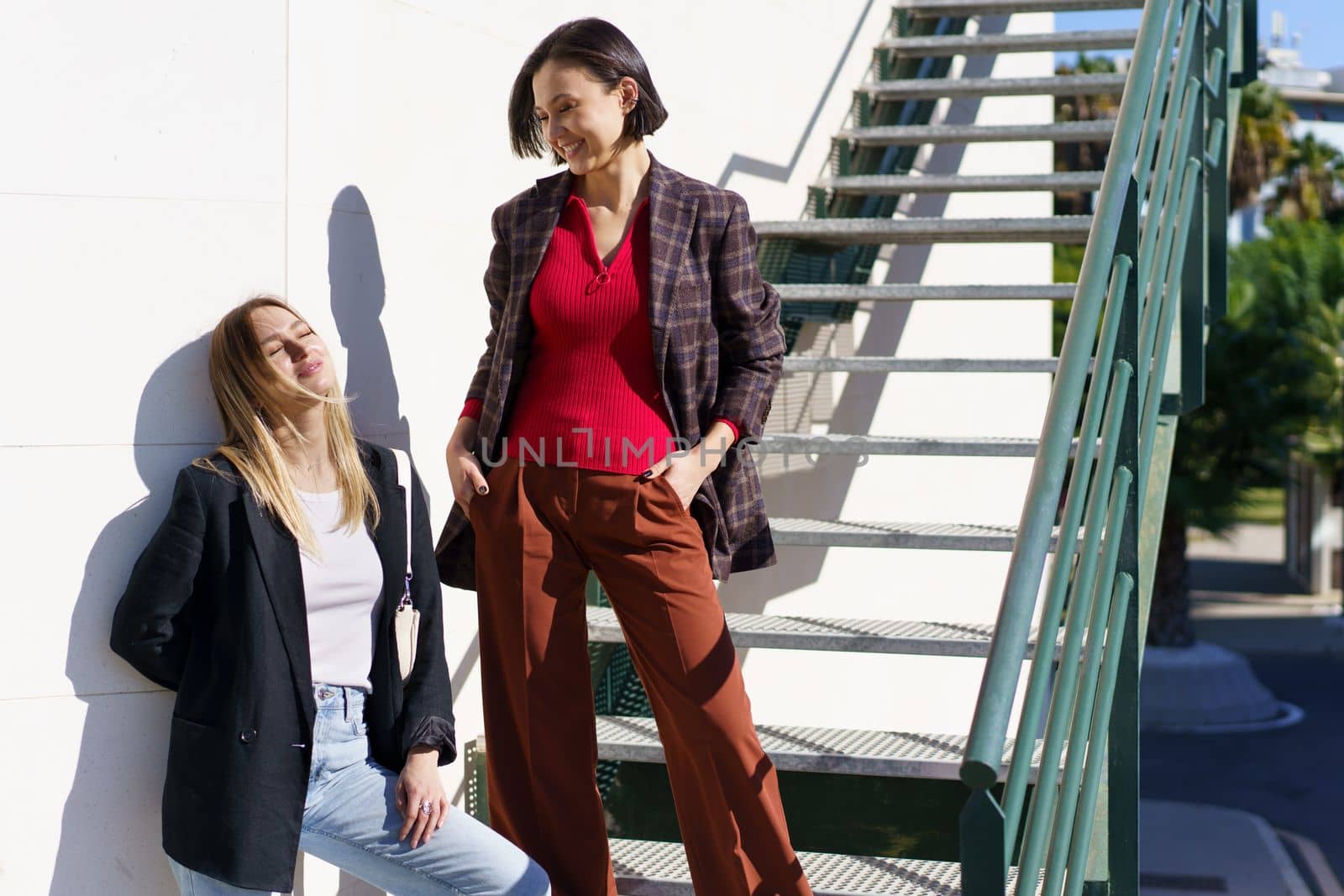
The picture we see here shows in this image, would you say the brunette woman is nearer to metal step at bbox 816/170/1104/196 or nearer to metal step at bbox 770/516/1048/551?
metal step at bbox 770/516/1048/551

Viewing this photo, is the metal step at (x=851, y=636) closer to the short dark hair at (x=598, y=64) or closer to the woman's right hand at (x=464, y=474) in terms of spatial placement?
the woman's right hand at (x=464, y=474)

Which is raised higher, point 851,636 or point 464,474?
point 464,474

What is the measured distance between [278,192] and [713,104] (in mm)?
2192

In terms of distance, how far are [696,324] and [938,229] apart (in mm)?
2232

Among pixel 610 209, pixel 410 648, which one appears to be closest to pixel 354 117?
pixel 610 209

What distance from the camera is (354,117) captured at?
2.94 m

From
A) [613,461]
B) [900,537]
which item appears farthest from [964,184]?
[613,461]

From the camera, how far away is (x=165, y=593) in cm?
247

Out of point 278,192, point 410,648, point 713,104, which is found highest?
point 713,104

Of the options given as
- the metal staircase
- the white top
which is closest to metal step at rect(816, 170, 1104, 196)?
the metal staircase

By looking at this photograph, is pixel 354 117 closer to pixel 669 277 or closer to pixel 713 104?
pixel 669 277

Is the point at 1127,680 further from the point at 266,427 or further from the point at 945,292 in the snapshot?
the point at 945,292

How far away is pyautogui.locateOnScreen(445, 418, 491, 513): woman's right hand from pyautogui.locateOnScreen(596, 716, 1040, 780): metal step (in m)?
0.68

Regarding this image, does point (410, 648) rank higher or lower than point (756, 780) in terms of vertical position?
higher
